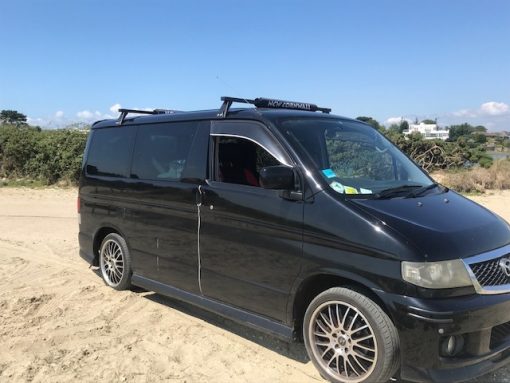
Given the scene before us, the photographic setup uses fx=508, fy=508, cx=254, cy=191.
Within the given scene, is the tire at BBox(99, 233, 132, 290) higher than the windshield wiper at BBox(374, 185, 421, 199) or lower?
lower

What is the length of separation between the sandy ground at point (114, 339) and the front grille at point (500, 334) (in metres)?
0.52

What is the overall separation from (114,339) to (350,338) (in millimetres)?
2370

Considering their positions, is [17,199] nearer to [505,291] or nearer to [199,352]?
[199,352]

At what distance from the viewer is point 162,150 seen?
219 inches

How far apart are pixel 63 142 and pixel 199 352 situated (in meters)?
15.2

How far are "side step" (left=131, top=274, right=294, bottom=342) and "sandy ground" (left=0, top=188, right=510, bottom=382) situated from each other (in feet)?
0.95

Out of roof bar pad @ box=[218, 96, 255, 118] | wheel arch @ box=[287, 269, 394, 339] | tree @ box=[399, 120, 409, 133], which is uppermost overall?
tree @ box=[399, 120, 409, 133]

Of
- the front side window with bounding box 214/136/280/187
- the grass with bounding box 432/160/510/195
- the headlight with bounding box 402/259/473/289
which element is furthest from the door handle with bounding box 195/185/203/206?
the grass with bounding box 432/160/510/195

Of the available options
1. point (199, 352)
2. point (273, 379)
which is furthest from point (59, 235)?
point (273, 379)

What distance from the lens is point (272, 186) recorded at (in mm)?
4062

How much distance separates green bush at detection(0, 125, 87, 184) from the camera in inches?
696

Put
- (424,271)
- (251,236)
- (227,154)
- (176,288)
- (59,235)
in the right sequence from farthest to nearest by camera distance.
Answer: (59,235) → (176,288) → (227,154) → (251,236) → (424,271)

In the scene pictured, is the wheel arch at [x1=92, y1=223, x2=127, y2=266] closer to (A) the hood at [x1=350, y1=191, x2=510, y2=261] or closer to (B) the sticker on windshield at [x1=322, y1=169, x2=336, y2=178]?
(B) the sticker on windshield at [x1=322, y1=169, x2=336, y2=178]

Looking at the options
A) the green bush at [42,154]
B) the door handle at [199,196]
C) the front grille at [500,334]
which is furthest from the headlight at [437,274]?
the green bush at [42,154]
